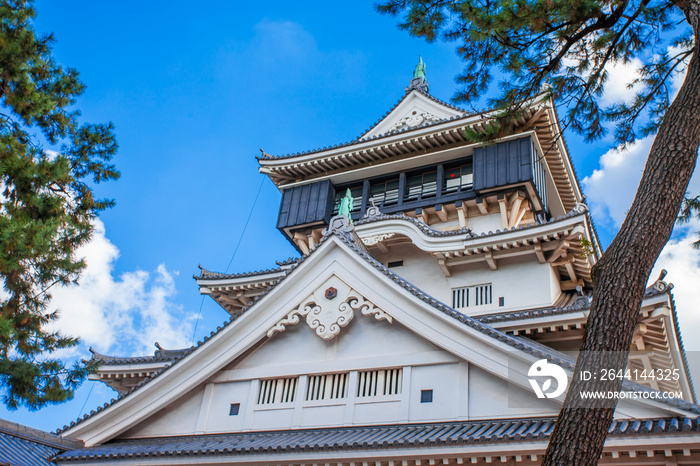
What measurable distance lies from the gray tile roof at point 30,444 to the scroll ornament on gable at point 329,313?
4266 mm

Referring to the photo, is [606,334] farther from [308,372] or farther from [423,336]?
[308,372]

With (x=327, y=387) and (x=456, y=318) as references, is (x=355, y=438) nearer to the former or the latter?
(x=327, y=387)

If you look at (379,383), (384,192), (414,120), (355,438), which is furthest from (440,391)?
(414,120)

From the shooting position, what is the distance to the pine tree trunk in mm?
4734

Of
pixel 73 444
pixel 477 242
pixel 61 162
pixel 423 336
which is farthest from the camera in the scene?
pixel 477 242

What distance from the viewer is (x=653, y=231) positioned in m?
5.42

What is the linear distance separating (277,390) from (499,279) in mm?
7321

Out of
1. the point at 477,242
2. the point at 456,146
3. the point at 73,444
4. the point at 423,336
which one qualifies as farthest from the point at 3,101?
the point at 456,146

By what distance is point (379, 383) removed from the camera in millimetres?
10094

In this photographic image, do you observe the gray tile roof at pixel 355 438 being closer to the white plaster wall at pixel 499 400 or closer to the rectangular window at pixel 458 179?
the white plaster wall at pixel 499 400

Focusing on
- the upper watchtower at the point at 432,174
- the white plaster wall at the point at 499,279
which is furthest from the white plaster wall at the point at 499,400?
the upper watchtower at the point at 432,174

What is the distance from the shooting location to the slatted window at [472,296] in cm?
1538

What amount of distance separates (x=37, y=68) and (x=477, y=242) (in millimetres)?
10595

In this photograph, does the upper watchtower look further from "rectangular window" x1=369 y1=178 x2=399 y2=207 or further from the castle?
the castle
